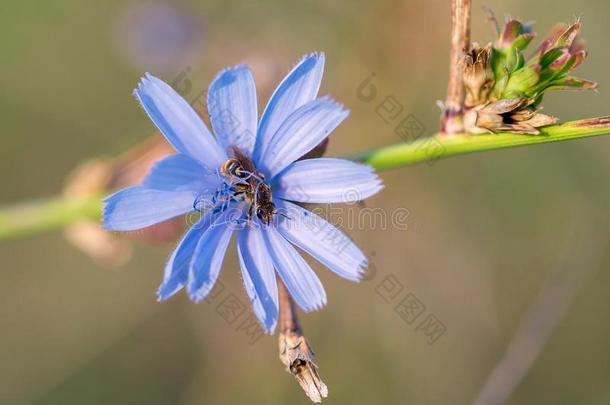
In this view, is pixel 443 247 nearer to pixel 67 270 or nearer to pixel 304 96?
pixel 304 96

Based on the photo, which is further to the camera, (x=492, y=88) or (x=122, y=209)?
(x=492, y=88)

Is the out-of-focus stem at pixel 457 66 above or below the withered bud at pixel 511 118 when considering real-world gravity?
above

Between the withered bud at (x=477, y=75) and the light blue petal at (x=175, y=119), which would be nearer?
the light blue petal at (x=175, y=119)

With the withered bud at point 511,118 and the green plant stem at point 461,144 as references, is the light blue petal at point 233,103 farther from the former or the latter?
the withered bud at point 511,118

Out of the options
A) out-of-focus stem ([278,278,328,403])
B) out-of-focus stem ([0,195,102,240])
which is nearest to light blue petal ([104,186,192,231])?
out-of-focus stem ([278,278,328,403])

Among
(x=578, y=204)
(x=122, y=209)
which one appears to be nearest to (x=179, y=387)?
(x=122, y=209)

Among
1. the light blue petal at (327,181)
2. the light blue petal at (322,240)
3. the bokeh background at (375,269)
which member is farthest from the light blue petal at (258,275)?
the bokeh background at (375,269)
